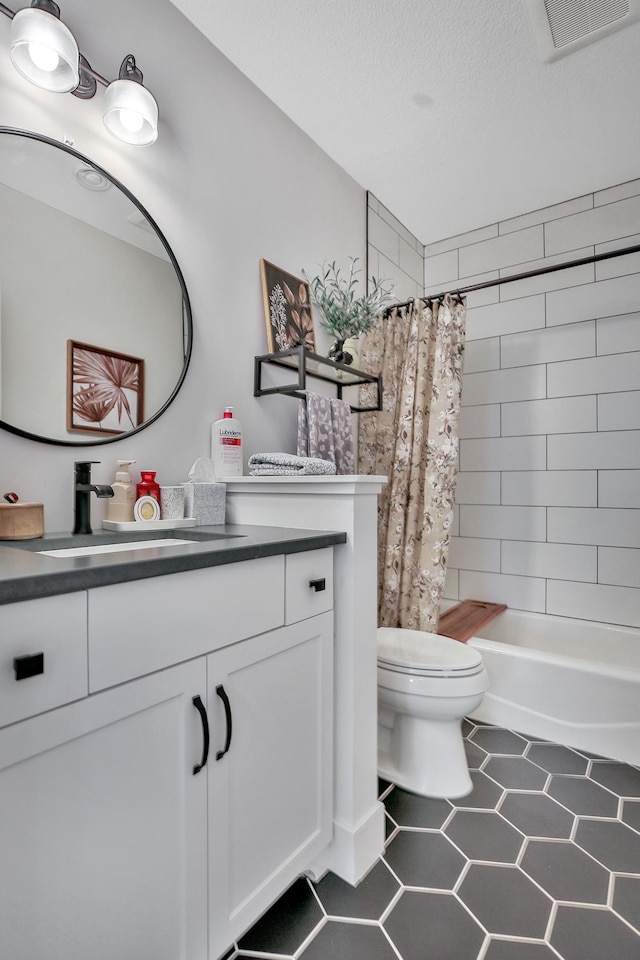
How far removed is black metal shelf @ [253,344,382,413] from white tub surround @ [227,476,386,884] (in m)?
0.53

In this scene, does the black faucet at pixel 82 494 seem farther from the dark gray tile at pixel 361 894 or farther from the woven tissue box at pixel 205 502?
the dark gray tile at pixel 361 894

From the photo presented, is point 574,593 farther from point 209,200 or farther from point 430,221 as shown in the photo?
point 209,200

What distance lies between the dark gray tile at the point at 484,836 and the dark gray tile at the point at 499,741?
388 mm

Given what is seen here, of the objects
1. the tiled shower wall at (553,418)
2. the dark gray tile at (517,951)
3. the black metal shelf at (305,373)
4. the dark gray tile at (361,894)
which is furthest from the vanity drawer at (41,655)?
the tiled shower wall at (553,418)

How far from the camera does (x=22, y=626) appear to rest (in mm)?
639

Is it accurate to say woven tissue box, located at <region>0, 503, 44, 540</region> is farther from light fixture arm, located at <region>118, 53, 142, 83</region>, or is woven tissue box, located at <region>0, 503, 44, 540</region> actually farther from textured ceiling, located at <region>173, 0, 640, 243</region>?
textured ceiling, located at <region>173, 0, 640, 243</region>

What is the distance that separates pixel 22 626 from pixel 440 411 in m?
1.80

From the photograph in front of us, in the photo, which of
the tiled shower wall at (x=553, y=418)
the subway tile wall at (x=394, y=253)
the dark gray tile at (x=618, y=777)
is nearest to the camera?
the dark gray tile at (x=618, y=777)

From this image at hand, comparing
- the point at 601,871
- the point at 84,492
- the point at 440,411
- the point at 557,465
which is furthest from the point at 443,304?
the point at 601,871

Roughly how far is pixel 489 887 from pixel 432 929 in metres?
0.20

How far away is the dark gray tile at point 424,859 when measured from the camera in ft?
3.95

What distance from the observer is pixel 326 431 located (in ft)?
6.17

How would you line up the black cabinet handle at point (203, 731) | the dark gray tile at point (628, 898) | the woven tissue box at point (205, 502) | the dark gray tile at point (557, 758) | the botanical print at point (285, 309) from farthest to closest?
the botanical print at point (285, 309), the dark gray tile at point (557, 758), the woven tissue box at point (205, 502), the dark gray tile at point (628, 898), the black cabinet handle at point (203, 731)

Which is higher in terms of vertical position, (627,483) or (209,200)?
(209,200)
